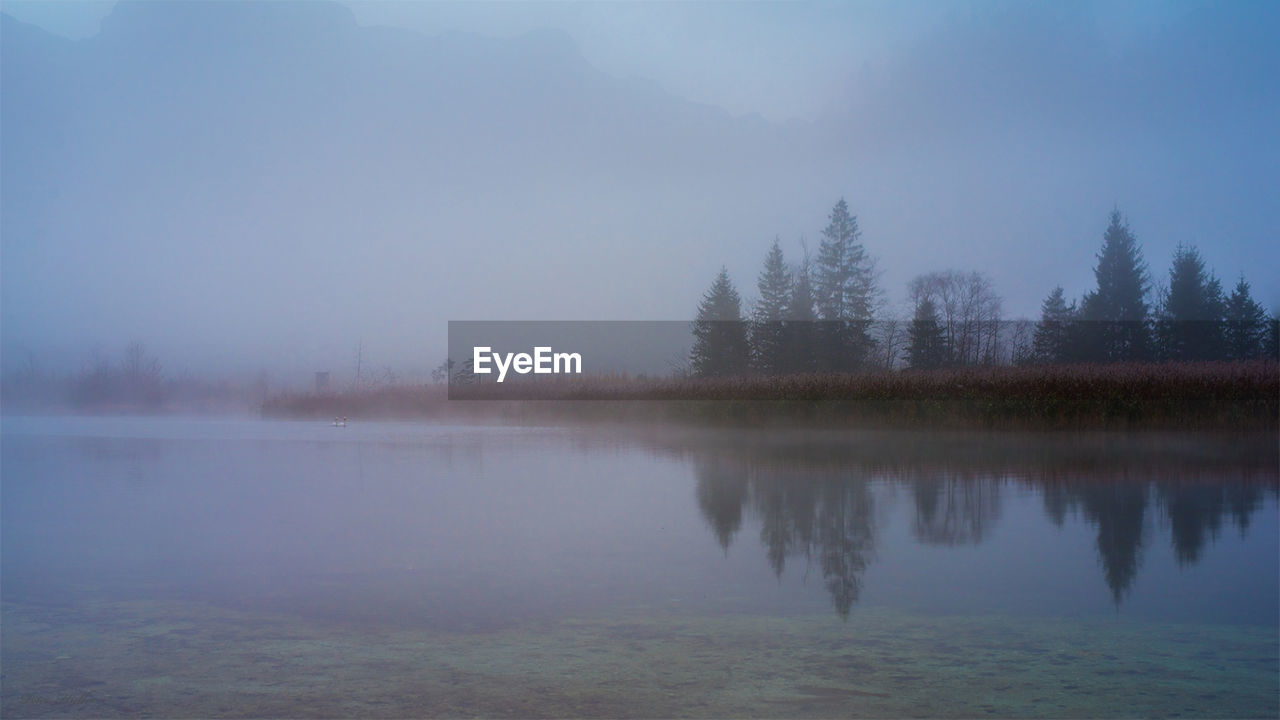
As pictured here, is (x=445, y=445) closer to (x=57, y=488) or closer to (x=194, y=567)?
(x=57, y=488)

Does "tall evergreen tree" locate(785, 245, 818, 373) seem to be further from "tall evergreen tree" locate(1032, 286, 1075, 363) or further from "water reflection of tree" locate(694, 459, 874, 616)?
"water reflection of tree" locate(694, 459, 874, 616)

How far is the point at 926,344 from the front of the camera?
30484 mm

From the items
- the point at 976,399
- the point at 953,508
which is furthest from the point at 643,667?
the point at 976,399

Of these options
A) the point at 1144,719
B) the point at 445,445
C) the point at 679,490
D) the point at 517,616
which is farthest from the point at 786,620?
the point at 445,445

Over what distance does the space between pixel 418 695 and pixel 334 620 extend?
4.48ft

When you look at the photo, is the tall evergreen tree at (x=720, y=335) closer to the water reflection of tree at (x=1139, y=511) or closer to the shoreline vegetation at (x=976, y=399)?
the shoreline vegetation at (x=976, y=399)

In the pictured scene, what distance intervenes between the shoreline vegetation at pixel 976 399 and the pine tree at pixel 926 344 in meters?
8.67

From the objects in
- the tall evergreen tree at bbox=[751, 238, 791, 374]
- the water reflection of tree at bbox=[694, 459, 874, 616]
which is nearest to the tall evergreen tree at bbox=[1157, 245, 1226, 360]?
the tall evergreen tree at bbox=[751, 238, 791, 374]

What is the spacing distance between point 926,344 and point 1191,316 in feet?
25.8

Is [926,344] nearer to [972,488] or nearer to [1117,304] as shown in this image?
[1117,304]

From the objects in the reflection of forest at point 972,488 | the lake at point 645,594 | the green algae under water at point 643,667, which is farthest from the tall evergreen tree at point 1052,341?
the green algae under water at point 643,667

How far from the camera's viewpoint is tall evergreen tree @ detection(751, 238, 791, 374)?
113 feet

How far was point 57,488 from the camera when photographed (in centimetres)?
1009

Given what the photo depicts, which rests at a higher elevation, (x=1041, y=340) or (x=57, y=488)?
(x=1041, y=340)
